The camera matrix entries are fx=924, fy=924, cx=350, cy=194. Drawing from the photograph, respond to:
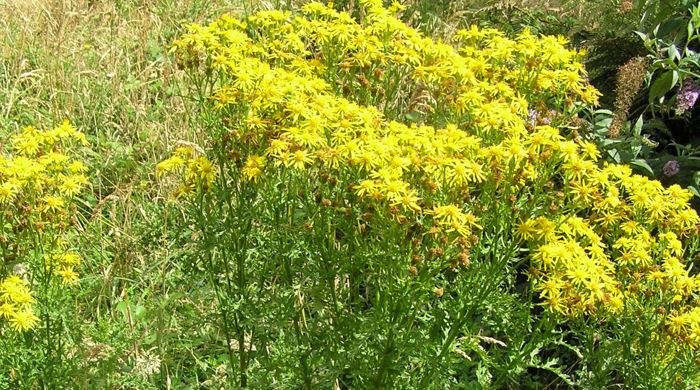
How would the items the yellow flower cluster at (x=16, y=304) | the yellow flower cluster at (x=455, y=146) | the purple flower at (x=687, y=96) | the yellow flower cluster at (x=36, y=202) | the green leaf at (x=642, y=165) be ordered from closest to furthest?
the yellow flower cluster at (x=455, y=146) → the yellow flower cluster at (x=16, y=304) → the yellow flower cluster at (x=36, y=202) → the green leaf at (x=642, y=165) → the purple flower at (x=687, y=96)

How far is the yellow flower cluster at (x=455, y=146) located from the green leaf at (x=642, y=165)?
2.23 feet

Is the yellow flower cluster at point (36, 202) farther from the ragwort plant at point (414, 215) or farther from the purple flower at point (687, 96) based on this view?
the purple flower at point (687, 96)

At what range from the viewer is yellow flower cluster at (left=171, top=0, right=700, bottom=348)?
2.38m

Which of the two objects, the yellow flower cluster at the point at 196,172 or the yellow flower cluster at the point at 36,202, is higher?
the yellow flower cluster at the point at 196,172

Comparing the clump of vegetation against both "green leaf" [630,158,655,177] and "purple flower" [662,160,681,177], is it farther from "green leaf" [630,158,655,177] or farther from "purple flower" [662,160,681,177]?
"purple flower" [662,160,681,177]

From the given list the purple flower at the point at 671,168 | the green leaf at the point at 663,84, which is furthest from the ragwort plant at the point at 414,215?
the purple flower at the point at 671,168

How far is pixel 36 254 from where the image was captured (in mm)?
2832

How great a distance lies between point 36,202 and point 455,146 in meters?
1.28

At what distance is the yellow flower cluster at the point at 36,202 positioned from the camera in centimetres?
267

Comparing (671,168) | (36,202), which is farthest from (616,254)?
(36,202)

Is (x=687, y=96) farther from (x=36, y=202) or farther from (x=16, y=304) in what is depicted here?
(x=16, y=304)

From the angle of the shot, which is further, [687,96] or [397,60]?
[687,96]

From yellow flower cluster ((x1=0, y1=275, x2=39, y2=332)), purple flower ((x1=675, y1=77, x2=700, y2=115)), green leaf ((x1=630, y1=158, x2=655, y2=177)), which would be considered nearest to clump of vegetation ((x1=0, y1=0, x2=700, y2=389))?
yellow flower cluster ((x1=0, y1=275, x2=39, y2=332))

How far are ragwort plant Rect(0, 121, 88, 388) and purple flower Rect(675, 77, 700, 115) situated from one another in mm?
2295
